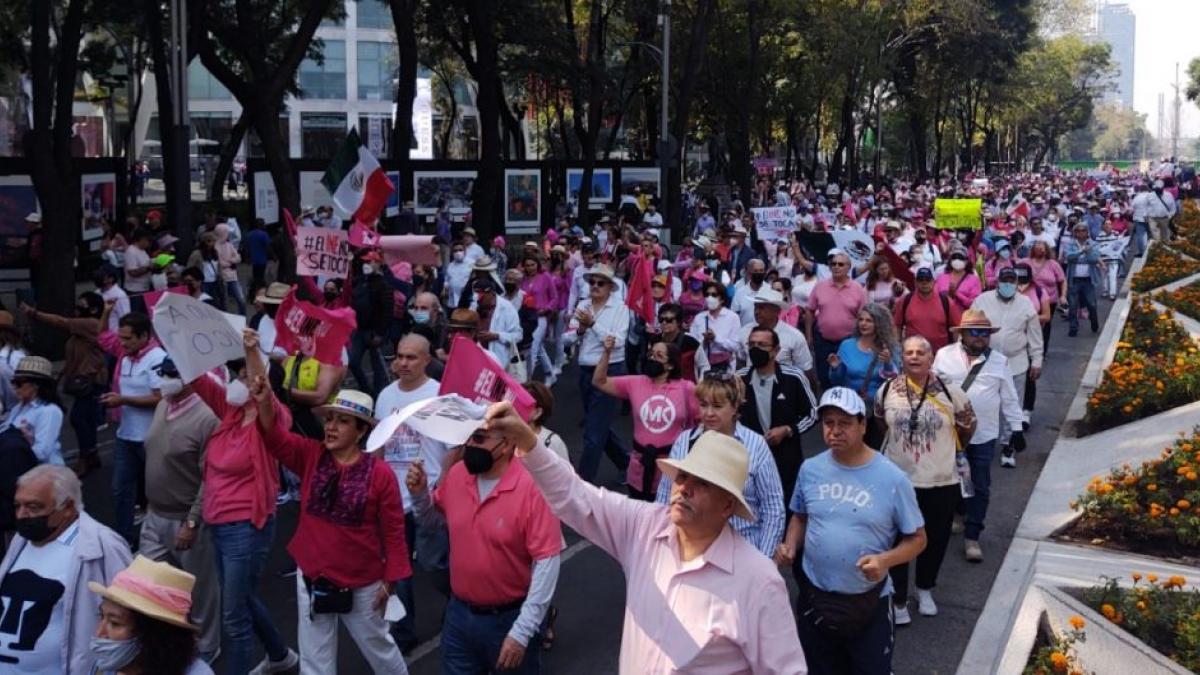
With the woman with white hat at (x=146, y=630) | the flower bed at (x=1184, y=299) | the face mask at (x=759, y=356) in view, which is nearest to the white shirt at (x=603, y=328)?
the face mask at (x=759, y=356)

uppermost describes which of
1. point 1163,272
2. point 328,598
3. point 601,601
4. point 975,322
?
point 975,322

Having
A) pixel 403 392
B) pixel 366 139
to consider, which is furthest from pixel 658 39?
pixel 403 392

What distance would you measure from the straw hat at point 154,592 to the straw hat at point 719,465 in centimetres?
149

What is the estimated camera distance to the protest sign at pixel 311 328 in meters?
8.01

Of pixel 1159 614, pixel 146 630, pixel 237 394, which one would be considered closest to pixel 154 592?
pixel 146 630

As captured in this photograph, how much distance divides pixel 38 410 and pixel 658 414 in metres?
3.56

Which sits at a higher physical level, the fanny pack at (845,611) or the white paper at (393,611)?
the fanny pack at (845,611)

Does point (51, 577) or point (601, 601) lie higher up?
point (51, 577)

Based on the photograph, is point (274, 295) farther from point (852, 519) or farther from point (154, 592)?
point (154, 592)

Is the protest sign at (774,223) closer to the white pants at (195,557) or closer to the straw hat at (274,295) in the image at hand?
the straw hat at (274,295)

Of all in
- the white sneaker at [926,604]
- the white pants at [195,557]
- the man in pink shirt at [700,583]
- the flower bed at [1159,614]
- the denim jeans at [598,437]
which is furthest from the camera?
the denim jeans at [598,437]

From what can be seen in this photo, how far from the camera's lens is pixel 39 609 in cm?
510

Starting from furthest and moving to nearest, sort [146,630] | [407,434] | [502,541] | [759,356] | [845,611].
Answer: [759,356] < [407,434] < [845,611] < [502,541] < [146,630]

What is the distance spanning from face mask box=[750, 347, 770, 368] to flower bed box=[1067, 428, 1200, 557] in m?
2.95
